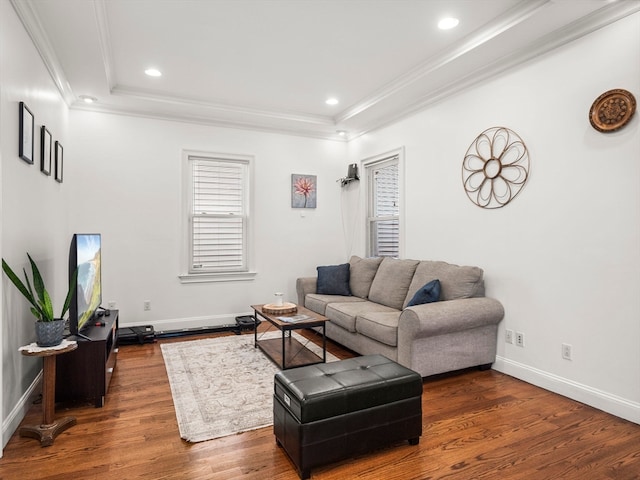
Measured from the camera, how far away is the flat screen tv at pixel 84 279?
270 centimetres

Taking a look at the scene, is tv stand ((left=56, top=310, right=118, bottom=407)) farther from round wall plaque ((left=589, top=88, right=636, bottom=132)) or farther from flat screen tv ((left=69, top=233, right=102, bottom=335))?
round wall plaque ((left=589, top=88, right=636, bottom=132))

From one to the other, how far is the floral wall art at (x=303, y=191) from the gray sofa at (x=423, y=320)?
1724mm

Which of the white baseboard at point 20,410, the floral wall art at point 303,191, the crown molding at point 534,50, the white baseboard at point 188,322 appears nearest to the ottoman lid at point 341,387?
the white baseboard at point 20,410

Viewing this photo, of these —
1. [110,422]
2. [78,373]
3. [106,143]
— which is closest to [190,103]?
[106,143]

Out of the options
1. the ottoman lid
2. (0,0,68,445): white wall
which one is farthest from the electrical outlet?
(0,0,68,445): white wall

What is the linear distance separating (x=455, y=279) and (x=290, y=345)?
5.93 ft

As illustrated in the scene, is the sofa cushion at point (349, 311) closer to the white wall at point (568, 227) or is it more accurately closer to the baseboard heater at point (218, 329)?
the white wall at point (568, 227)

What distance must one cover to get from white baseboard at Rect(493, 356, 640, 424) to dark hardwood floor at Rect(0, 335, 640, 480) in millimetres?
63

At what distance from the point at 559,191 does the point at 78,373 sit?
3765 mm

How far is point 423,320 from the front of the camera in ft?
9.62

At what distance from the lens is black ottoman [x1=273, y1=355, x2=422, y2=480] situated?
1905 millimetres

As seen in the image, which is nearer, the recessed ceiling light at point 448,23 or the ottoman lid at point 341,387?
the ottoman lid at point 341,387

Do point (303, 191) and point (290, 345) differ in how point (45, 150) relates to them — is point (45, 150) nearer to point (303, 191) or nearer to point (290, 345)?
point (290, 345)

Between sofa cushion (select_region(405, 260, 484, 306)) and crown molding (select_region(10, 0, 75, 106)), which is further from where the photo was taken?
sofa cushion (select_region(405, 260, 484, 306))
